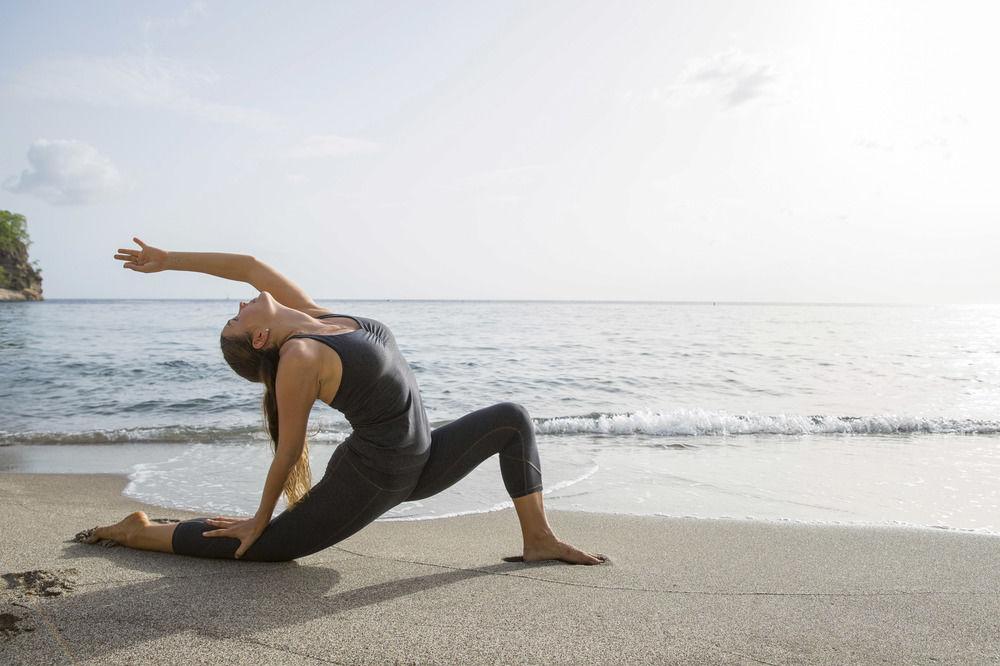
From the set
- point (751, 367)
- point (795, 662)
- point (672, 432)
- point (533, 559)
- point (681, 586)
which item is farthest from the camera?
point (751, 367)

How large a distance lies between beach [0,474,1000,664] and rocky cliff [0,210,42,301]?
94.0 metres

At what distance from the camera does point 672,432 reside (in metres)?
9.52

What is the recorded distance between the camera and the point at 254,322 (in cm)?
312

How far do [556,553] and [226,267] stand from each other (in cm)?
246

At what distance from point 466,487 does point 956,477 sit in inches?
189

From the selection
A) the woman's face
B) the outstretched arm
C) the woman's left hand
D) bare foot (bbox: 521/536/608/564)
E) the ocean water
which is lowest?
the ocean water

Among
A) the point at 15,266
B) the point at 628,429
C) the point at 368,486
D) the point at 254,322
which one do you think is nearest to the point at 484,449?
the point at 368,486

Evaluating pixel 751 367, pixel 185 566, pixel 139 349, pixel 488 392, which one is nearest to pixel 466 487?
pixel 185 566

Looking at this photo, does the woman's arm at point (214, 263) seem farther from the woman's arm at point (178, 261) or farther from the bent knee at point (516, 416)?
the bent knee at point (516, 416)

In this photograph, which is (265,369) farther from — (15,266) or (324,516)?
(15,266)

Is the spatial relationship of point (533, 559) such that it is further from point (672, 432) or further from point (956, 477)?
point (672, 432)

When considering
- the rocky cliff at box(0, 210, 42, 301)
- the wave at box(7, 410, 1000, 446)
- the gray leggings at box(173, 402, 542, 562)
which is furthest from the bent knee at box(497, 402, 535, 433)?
the rocky cliff at box(0, 210, 42, 301)

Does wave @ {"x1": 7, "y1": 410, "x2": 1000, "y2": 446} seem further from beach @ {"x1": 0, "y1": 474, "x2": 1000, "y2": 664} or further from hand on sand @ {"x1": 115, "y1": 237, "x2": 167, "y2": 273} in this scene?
hand on sand @ {"x1": 115, "y1": 237, "x2": 167, "y2": 273}

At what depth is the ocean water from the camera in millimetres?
5816
